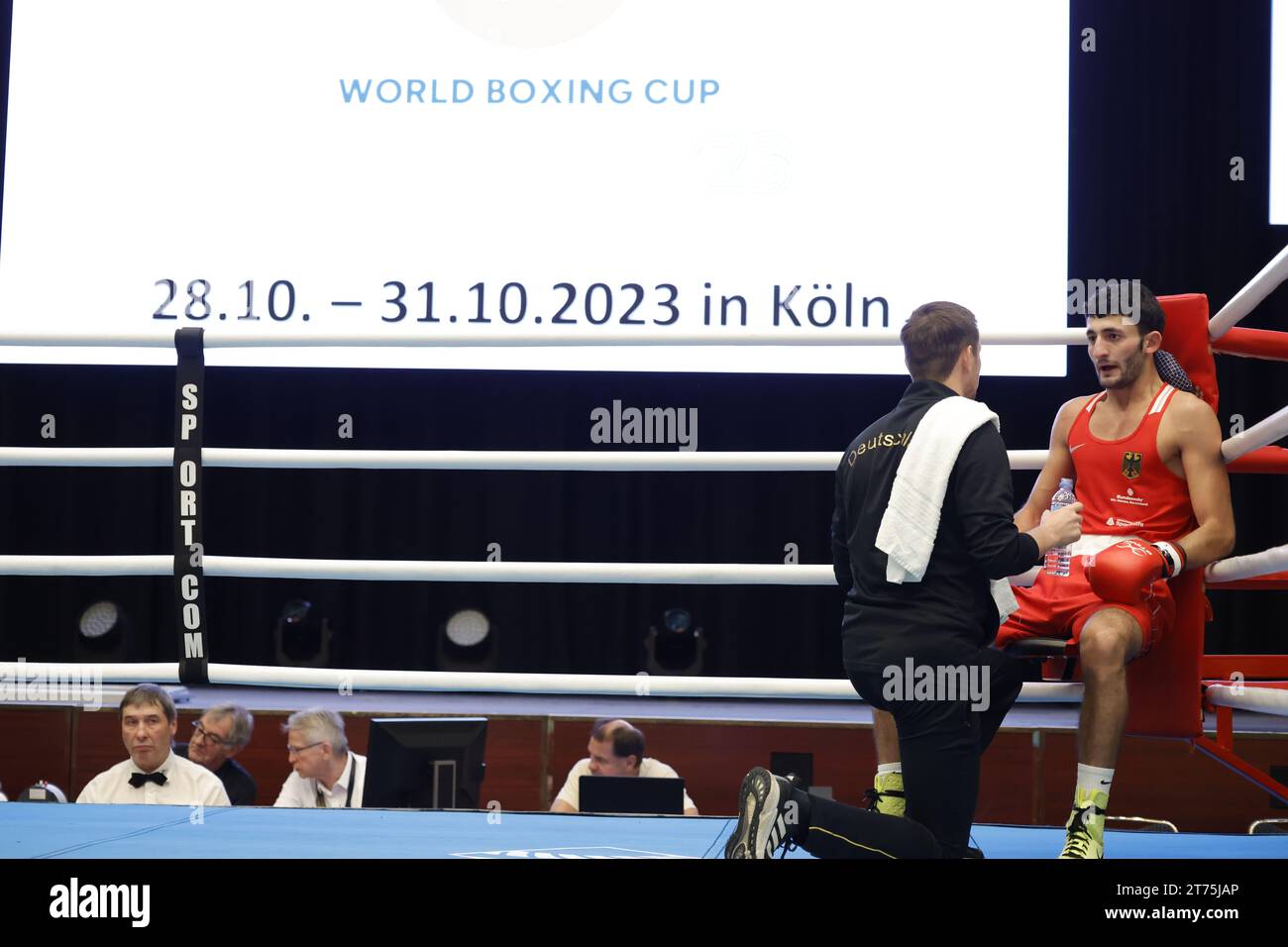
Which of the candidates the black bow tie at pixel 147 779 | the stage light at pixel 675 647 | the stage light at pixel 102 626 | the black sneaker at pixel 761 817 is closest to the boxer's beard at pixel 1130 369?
the black sneaker at pixel 761 817

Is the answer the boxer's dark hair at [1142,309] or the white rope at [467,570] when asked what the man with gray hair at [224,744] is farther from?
the boxer's dark hair at [1142,309]

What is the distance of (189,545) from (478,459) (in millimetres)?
531

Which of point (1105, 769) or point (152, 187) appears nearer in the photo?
point (1105, 769)

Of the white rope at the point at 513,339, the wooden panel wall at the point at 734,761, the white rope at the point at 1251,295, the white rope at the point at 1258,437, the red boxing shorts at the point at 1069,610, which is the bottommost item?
the wooden panel wall at the point at 734,761

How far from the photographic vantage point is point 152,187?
3768 mm

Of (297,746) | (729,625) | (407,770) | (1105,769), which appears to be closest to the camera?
(1105,769)

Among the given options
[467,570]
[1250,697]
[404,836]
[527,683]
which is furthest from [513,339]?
[1250,697]

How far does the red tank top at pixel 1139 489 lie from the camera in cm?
206

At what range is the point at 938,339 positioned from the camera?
1923mm

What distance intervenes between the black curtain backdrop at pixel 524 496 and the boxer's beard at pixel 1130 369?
92.4 inches

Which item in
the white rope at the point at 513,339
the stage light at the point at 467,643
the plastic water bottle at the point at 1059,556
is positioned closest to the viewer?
the plastic water bottle at the point at 1059,556
